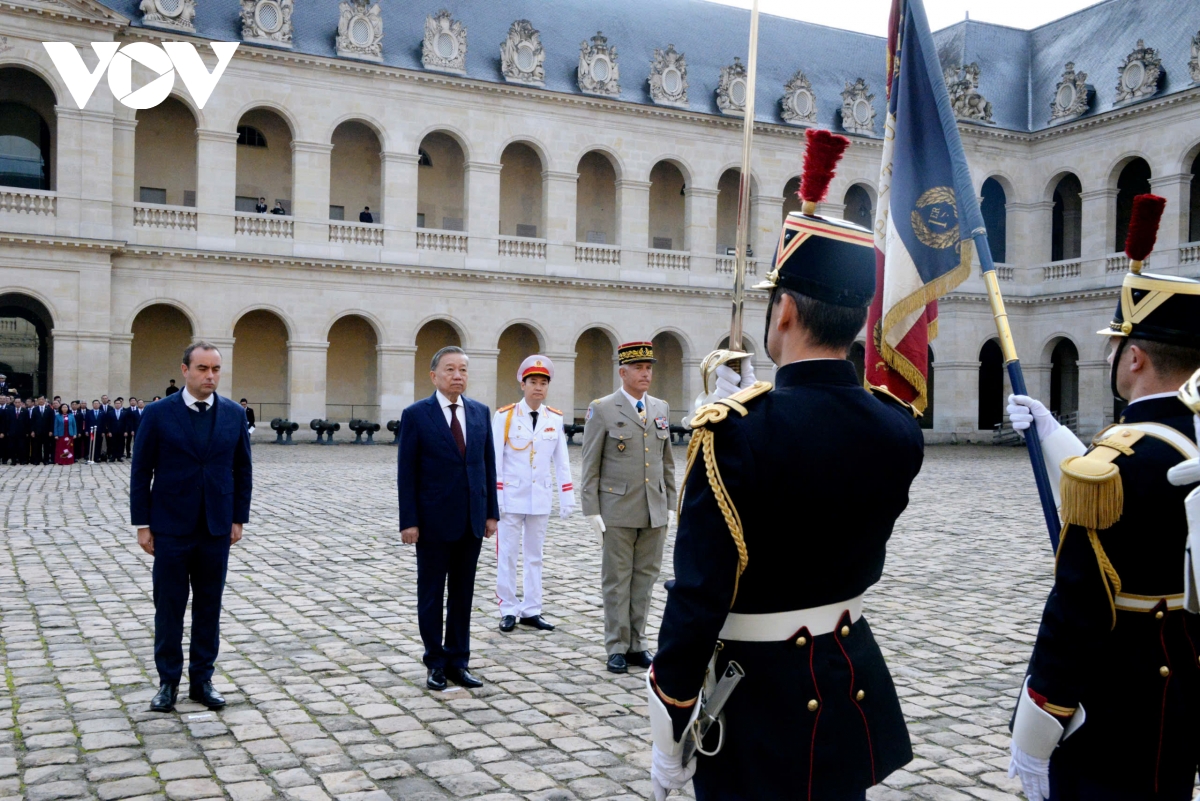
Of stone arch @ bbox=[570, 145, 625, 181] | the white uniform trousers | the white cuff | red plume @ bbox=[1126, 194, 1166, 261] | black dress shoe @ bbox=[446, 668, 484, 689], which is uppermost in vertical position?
stone arch @ bbox=[570, 145, 625, 181]

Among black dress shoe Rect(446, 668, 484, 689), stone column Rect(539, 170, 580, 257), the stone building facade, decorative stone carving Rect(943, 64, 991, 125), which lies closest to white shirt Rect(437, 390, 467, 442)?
black dress shoe Rect(446, 668, 484, 689)

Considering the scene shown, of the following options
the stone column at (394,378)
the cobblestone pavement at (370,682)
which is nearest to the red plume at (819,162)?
the cobblestone pavement at (370,682)

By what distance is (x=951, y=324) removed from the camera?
36781mm

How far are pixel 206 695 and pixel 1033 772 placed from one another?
14.5 ft

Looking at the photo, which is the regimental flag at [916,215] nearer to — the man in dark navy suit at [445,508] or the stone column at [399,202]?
the man in dark navy suit at [445,508]

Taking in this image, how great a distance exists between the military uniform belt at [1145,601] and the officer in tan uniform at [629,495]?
13.6 ft

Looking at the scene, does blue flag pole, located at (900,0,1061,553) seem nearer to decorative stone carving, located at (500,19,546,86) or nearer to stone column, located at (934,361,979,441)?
decorative stone carving, located at (500,19,546,86)

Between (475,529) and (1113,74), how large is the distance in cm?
3656

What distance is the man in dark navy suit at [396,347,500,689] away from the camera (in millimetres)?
6246

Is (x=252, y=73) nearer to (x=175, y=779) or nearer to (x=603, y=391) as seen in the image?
(x=603, y=391)

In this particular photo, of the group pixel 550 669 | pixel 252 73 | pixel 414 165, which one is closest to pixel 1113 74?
pixel 414 165

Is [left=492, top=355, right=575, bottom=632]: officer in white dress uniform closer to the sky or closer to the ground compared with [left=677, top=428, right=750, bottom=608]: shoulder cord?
closer to the ground

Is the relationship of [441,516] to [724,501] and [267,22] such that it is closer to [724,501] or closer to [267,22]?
[724,501]

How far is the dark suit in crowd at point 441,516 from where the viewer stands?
625cm
